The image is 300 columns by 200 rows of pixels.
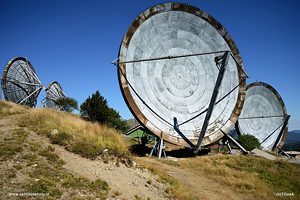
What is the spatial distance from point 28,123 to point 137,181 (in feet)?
31.8

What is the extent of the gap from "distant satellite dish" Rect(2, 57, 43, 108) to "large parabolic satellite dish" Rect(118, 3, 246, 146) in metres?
21.5

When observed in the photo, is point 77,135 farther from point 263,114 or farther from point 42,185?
point 263,114

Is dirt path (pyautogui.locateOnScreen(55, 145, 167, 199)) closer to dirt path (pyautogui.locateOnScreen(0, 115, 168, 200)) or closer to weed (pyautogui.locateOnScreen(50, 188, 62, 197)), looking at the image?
dirt path (pyautogui.locateOnScreen(0, 115, 168, 200))

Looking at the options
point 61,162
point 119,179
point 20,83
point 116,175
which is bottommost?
point 119,179

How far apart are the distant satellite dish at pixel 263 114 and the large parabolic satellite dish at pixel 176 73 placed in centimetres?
1412

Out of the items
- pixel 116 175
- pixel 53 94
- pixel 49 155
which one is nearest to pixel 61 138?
pixel 49 155

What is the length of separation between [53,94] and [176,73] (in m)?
32.6

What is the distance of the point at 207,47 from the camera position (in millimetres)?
21266

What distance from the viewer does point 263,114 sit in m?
36.9

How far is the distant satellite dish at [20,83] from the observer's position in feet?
83.7

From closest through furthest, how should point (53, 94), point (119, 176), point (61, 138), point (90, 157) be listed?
point (119, 176) < point (90, 157) < point (61, 138) < point (53, 94)

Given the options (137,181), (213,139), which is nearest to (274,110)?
(213,139)

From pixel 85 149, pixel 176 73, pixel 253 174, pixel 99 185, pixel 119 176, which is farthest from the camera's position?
pixel 176 73

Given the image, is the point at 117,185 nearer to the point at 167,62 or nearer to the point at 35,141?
the point at 35,141
